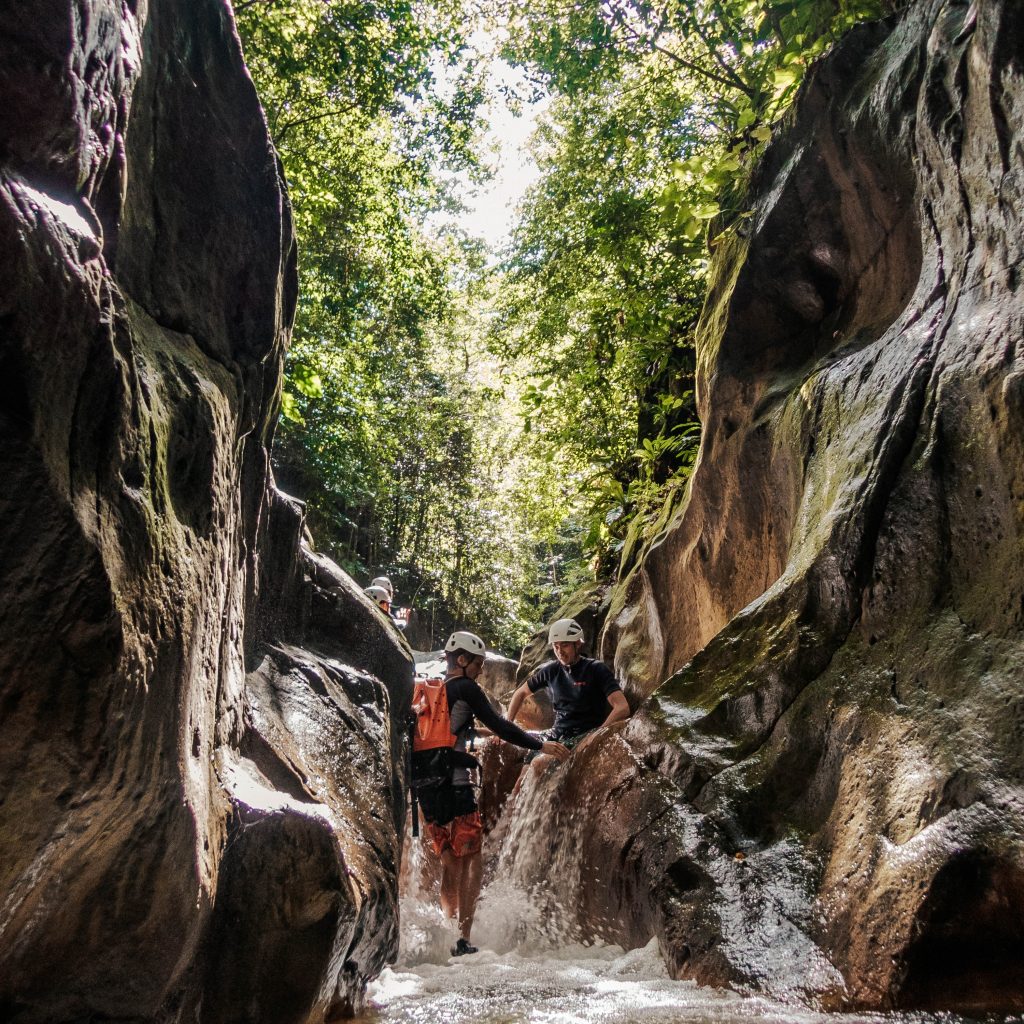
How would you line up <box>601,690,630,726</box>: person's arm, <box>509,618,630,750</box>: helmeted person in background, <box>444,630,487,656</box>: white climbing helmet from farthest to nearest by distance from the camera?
<box>509,618,630,750</box>: helmeted person in background < <box>601,690,630,726</box>: person's arm < <box>444,630,487,656</box>: white climbing helmet

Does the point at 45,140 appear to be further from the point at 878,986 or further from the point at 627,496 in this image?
the point at 627,496

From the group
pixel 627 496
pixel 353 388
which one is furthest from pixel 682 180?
pixel 353 388

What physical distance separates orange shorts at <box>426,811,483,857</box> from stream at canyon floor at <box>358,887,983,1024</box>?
0.59 meters

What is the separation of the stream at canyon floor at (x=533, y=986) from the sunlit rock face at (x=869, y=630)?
0.17 meters

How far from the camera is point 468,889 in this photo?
241 inches

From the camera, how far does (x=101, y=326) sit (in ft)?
7.59

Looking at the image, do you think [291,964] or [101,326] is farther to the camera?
[291,964]

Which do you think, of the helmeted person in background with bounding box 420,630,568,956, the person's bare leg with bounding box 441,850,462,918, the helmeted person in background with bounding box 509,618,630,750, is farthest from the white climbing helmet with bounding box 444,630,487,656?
the helmeted person in background with bounding box 509,618,630,750

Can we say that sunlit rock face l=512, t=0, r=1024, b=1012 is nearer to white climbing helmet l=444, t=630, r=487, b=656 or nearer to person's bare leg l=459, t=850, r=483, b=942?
person's bare leg l=459, t=850, r=483, b=942

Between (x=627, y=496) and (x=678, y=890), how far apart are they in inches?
360

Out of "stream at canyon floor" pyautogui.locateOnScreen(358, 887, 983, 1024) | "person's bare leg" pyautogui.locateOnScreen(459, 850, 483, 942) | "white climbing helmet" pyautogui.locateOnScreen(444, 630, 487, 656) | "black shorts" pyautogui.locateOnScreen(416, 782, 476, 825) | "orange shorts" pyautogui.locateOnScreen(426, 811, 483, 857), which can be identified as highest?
"white climbing helmet" pyautogui.locateOnScreen(444, 630, 487, 656)

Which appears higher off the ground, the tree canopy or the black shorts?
the tree canopy

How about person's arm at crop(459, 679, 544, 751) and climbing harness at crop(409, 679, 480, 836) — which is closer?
climbing harness at crop(409, 679, 480, 836)

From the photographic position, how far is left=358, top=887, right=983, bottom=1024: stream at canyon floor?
132 inches
